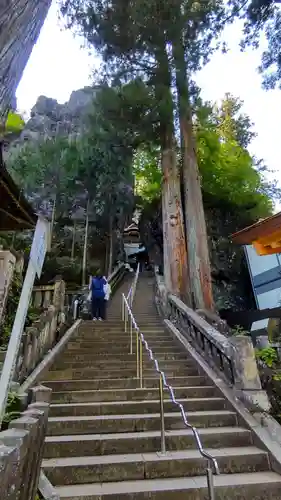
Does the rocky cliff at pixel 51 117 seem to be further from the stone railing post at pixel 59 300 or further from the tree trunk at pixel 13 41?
the tree trunk at pixel 13 41

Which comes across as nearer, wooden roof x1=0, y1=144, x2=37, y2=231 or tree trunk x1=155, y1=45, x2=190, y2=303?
wooden roof x1=0, y1=144, x2=37, y2=231

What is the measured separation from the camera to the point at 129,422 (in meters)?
4.34

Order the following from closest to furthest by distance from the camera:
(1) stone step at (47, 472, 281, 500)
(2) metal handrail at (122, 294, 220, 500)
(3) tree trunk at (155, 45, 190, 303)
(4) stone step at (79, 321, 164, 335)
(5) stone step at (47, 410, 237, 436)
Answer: (2) metal handrail at (122, 294, 220, 500) → (1) stone step at (47, 472, 281, 500) → (5) stone step at (47, 410, 237, 436) → (4) stone step at (79, 321, 164, 335) → (3) tree trunk at (155, 45, 190, 303)

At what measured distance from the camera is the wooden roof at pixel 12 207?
23.8ft

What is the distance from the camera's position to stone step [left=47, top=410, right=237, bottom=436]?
13.8 ft

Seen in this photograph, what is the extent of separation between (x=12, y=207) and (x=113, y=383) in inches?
206

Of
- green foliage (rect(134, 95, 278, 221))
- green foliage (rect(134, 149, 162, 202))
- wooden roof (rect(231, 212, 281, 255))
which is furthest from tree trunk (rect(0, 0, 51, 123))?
green foliage (rect(134, 149, 162, 202))

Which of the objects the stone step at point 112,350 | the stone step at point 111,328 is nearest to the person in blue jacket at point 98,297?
the stone step at point 111,328

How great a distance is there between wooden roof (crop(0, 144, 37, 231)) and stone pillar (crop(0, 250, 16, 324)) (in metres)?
1.09

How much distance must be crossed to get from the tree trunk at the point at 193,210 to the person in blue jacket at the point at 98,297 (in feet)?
9.27

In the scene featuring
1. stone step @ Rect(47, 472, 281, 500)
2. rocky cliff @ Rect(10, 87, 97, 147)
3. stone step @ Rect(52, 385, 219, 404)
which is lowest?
stone step @ Rect(47, 472, 281, 500)

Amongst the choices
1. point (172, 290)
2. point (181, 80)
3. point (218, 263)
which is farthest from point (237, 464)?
point (218, 263)

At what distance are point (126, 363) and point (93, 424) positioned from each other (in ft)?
7.39

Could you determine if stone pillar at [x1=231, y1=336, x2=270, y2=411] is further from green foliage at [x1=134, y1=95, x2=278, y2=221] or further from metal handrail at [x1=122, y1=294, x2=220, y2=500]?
green foliage at [x1=134, y1=95, x2=278, y2=221]
